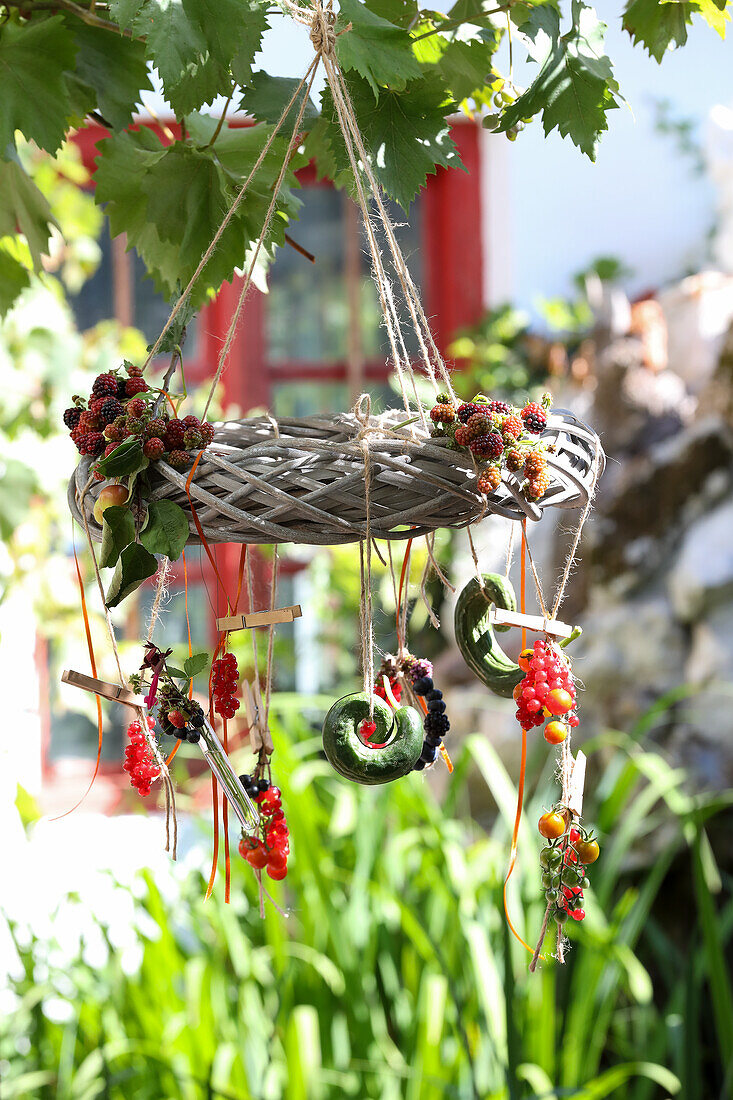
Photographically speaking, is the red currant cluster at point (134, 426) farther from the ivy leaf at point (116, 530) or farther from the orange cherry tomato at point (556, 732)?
the orange cherry tomato at point (556, 732)

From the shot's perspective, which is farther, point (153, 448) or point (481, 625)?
point (481, 625)

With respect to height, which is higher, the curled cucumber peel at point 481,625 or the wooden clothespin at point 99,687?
the curled cucumber peel at point 481,625

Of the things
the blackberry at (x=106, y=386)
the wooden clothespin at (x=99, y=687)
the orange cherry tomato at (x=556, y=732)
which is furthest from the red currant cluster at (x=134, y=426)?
the orange cherry tomato at (x=556, y=732)

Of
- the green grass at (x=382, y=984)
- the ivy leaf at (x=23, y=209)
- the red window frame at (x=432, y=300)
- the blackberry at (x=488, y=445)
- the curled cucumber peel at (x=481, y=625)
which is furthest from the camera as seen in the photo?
the red window frame at (x=432, y=300)

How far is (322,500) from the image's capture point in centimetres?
43

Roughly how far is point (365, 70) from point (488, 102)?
0.77ft

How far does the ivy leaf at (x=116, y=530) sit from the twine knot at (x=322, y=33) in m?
0.25

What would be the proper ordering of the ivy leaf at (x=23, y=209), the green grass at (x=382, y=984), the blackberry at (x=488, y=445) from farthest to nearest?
the green grass at (x=382, y=984)
the ivy leaf at (x=23, y=209)
the blackberry at (x=488, y=445)

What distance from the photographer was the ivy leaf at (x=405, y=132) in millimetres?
556

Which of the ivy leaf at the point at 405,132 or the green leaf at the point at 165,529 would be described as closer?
the green leaf at the point at 165,529

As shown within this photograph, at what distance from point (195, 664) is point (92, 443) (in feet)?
0.39

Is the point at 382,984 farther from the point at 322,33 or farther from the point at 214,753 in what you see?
the point at 322,33

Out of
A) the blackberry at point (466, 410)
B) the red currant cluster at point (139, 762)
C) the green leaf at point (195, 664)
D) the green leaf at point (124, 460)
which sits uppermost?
the blackberry at point (466, 410)

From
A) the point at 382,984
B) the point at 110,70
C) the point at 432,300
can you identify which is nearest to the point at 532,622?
the point at 110,70
